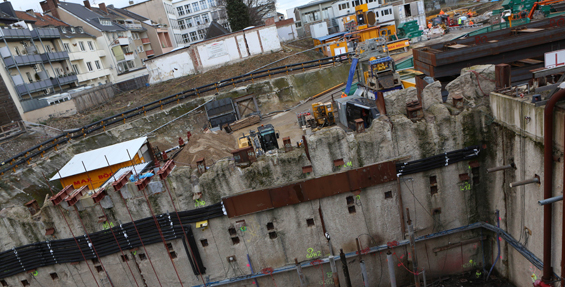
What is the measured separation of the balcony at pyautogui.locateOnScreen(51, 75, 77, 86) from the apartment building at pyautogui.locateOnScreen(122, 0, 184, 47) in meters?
26.2

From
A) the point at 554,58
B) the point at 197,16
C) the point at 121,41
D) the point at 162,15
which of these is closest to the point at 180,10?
the point at 197,16

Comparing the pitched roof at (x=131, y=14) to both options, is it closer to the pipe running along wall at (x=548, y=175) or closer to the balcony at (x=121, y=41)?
the balcony at (x=121, y=41)

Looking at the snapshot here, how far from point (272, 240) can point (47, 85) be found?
43.0 meters

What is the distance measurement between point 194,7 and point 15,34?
4443 cm

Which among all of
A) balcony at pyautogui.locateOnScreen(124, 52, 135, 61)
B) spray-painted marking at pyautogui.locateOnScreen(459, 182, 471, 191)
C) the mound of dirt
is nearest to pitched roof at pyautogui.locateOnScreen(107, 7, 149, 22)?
balcony at pyautogui.locateOnScreen(124, 52, 135, 61)

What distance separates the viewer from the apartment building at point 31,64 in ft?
127

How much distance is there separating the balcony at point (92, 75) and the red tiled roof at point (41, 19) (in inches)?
312

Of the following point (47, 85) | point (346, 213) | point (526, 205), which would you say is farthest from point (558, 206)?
point (47, 85)

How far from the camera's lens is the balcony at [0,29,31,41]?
38.3 metres

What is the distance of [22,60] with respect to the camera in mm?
40469

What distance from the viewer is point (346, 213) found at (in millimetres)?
13742

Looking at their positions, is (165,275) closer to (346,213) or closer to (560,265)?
Answer: (346,213)

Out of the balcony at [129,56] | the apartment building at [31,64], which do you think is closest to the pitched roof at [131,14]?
the balcony at [129,56]

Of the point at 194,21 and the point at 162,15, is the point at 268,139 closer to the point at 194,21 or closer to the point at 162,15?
the point at 162,15
